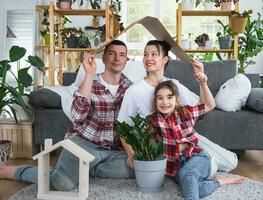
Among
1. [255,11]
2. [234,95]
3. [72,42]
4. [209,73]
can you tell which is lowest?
[234,95]

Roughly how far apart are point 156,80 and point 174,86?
113mm

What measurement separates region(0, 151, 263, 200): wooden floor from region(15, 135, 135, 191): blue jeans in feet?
0.23

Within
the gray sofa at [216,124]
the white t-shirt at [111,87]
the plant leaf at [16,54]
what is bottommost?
the gray sofa at [216,124]

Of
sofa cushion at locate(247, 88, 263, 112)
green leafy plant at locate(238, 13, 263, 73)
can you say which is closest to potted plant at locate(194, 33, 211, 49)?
green leafy plant at locate(238, 13, 263, 73)

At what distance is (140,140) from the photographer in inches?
69.3

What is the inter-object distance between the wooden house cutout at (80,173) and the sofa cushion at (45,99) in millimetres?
933

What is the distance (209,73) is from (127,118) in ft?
4.25

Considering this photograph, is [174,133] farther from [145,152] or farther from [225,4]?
[225,4]

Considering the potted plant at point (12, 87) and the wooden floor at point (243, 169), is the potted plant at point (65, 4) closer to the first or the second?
the potted plant at point (12, 87)

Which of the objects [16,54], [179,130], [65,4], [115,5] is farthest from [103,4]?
[179,130]

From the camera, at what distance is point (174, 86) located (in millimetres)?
1930

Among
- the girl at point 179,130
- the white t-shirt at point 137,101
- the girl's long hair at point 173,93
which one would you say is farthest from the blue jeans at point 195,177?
the white t-shirt at point 137,101

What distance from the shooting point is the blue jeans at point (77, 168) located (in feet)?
6.05

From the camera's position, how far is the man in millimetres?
1933
